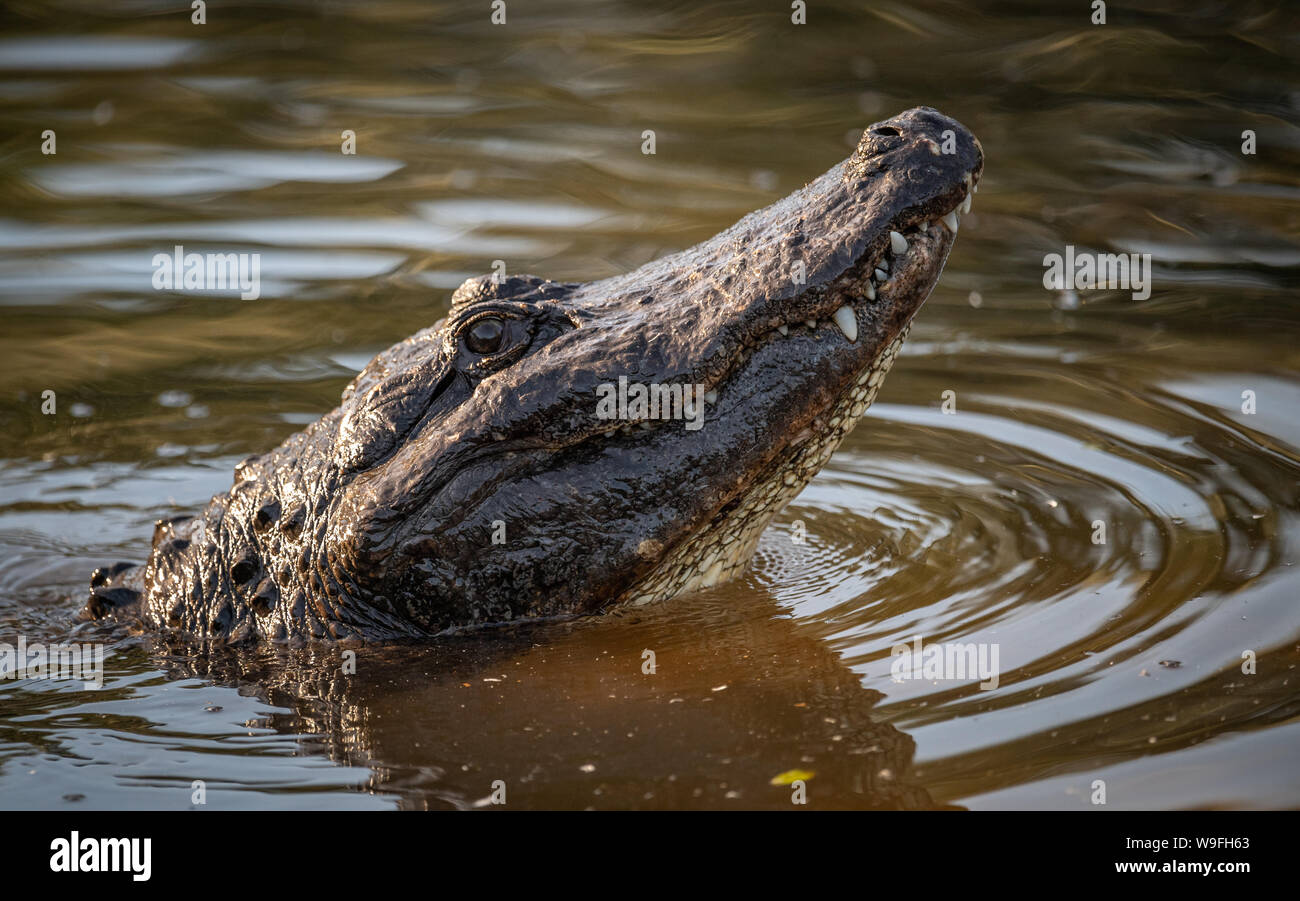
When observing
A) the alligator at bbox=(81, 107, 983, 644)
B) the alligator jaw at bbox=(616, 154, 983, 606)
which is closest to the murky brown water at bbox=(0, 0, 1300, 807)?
the alligator at bbox=(81, 107, 983, 644)

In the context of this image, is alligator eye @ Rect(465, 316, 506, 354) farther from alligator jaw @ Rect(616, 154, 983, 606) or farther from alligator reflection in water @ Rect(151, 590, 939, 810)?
alligator reflection in water @ Rect(151, 590, 939, 810)

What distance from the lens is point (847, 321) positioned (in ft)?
14.0

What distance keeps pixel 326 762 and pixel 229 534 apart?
143 cm

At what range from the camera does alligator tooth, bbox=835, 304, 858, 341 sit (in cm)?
426

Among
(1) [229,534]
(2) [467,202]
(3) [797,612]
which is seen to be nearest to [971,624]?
(3) [797,612]

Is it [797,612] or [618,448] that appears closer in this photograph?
[618,448]

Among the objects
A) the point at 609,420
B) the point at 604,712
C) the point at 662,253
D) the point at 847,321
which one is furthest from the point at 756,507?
the point at 662,253

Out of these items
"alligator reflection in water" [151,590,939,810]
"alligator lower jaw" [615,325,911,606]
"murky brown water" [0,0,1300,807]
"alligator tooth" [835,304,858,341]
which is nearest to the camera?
"alligator reflection in water" [151,590,939,810]

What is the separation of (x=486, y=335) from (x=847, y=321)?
120 cm

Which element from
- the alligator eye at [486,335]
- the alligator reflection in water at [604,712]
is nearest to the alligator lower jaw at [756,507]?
the alligator reflection in water at [604,712]

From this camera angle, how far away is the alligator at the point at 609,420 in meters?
4.28

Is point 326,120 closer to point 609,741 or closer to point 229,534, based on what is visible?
point 229,534
